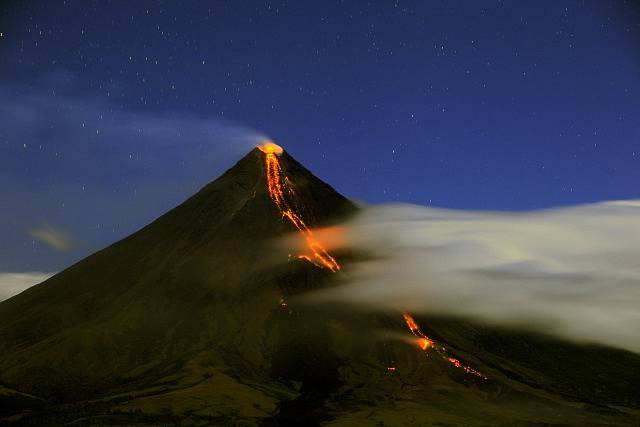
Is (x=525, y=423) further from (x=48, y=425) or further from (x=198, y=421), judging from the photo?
(x=48, y=425)

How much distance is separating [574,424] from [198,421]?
4252 inches

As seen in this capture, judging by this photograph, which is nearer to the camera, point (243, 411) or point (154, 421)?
point (154, 421)

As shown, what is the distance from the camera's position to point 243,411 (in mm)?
179875

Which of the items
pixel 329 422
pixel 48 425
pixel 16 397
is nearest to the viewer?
pixel 48 425

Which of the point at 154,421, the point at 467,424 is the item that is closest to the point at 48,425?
the point at 154,421

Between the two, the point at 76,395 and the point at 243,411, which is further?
the point at 76,395

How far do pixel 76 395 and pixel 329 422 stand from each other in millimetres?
74198

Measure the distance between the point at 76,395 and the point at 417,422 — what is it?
9663 cm

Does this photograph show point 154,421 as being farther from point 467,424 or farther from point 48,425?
point 467,424

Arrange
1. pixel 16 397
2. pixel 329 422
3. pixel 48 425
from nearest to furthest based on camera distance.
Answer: pixel 48 425 → pixel 329 422 → pixel 16 397

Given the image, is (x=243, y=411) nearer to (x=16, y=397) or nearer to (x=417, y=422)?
(x=417, y=422)

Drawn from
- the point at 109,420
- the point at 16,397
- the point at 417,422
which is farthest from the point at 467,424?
the point at 16,397

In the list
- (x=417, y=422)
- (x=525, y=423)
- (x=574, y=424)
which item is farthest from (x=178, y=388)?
(x=574, y=424)

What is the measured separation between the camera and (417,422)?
18225 cm
